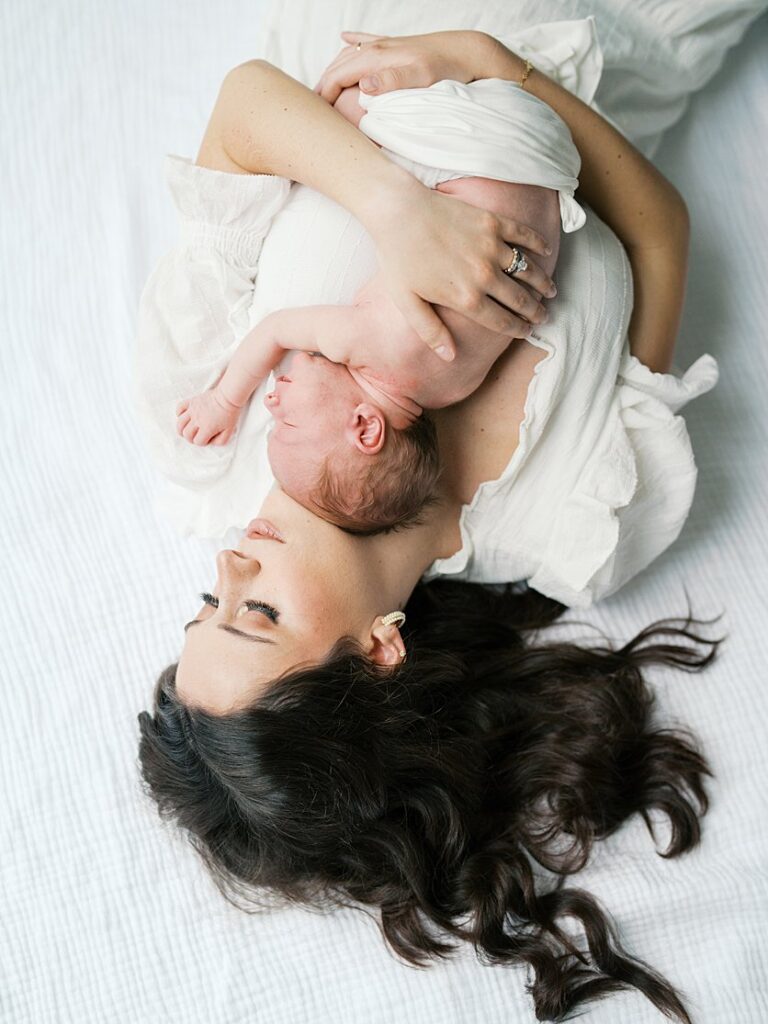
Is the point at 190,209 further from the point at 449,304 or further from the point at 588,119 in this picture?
the point at 588,119

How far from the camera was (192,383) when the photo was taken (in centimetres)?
145

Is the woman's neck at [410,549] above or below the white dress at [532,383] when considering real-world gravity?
below

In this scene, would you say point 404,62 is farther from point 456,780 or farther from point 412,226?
point 456,780

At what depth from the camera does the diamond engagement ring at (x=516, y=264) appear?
1.23m

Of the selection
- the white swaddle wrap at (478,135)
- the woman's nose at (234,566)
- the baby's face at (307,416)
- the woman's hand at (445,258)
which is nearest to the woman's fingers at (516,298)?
the woman's hand at (445,258)

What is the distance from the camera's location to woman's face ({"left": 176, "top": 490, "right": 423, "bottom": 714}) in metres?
1.24

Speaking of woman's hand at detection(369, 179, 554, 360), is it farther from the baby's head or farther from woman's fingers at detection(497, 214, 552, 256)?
the baby's head

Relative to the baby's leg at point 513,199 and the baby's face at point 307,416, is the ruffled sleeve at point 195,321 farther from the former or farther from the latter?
the baby's leg at point 513,199

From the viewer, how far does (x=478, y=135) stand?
121 centimetres

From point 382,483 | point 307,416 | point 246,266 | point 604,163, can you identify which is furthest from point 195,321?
point 604,163

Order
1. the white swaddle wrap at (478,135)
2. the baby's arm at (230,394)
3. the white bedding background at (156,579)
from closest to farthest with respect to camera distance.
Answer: the white swaddle wrap at (478,135) < the baby's arm at (230,394) < the white bedding background at (156,579)

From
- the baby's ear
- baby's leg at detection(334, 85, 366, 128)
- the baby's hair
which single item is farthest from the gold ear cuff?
baby's leg at detection(334, 85, 366, 128)

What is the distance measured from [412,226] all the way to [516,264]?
0.14 m

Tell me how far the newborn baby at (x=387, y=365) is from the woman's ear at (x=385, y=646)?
14 cm
